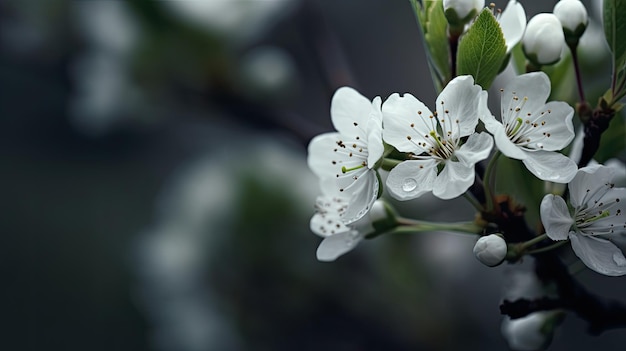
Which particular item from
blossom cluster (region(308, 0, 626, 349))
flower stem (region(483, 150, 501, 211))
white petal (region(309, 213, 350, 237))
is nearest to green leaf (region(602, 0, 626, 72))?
blossom cluster (region(308, 0, 626, 349))

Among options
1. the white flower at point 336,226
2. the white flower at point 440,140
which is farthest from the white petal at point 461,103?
the white flower at point 336,226

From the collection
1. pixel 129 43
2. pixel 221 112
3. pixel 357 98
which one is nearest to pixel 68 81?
pixel 129 43

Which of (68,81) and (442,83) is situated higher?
(68,81)

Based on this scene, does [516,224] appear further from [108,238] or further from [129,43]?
[108,238]

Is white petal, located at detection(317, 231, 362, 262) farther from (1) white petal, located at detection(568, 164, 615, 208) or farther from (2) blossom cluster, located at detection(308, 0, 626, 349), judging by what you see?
(1) white petal, located at detection(568, 164, 615, 208)

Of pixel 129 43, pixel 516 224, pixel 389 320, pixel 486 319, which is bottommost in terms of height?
pixel 486 319
